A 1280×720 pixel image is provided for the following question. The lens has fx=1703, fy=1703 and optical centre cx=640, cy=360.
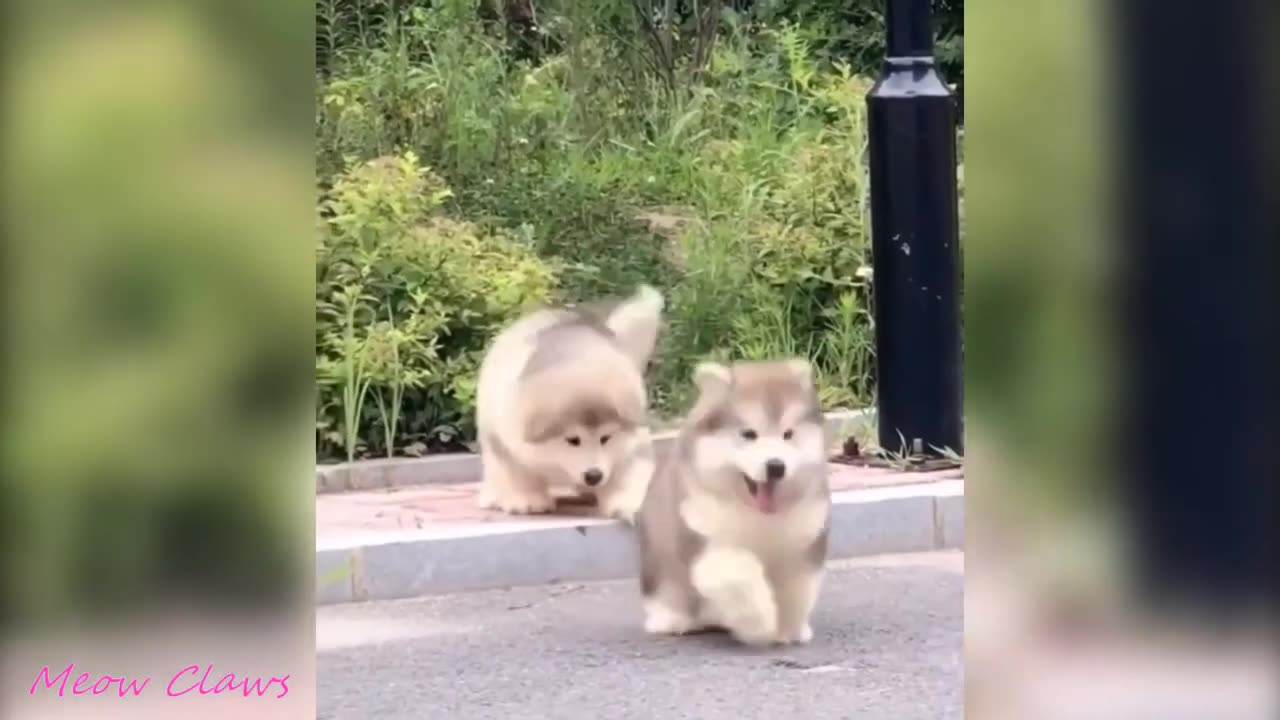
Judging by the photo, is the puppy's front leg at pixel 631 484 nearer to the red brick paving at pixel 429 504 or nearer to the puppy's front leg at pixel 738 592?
the red brick paving at pixel 429 504

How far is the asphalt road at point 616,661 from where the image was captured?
3.13 m

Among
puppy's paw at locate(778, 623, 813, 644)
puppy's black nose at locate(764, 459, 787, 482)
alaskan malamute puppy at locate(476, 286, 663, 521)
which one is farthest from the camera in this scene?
alaskan malamute puppy at locate(476, 286, 663, 521)

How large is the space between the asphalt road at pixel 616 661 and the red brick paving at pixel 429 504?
276 millimetres

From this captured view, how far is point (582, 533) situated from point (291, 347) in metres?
2.23

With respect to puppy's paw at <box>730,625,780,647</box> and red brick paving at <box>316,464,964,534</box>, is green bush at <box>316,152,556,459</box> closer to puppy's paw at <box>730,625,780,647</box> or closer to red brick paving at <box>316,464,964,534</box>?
red brick paving at <box>316,464,964,534</box>

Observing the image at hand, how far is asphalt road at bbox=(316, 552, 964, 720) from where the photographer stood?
3.13 meters

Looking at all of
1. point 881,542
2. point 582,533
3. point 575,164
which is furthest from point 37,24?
point 575,164

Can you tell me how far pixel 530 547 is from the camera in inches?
158

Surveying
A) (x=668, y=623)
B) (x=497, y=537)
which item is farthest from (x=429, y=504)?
(x=668, y=623)

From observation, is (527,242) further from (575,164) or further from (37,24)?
(37,24)

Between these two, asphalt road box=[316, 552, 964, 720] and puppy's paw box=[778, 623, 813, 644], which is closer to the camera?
asphalt road box=[316, 552, 964, 720]

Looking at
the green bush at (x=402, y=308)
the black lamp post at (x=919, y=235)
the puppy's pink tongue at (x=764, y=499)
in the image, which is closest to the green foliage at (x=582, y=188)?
the green bush at (x=402, y=308)

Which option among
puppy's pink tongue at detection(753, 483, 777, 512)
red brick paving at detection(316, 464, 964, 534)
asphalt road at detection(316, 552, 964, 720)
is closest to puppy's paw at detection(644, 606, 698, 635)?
asphalt road at detection(316, 552, 964, 720)

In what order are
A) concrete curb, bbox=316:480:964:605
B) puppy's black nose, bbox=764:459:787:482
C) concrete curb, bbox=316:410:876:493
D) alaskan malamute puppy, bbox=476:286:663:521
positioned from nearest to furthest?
1. puppy's black nose, bbox=764:459:787:482
2. concrete curb, bbox=316:480:964:605
3. alaskan malamute puppy, bbox=476:286:663:521
4. concrete curb, bbox=316:410:876:493
